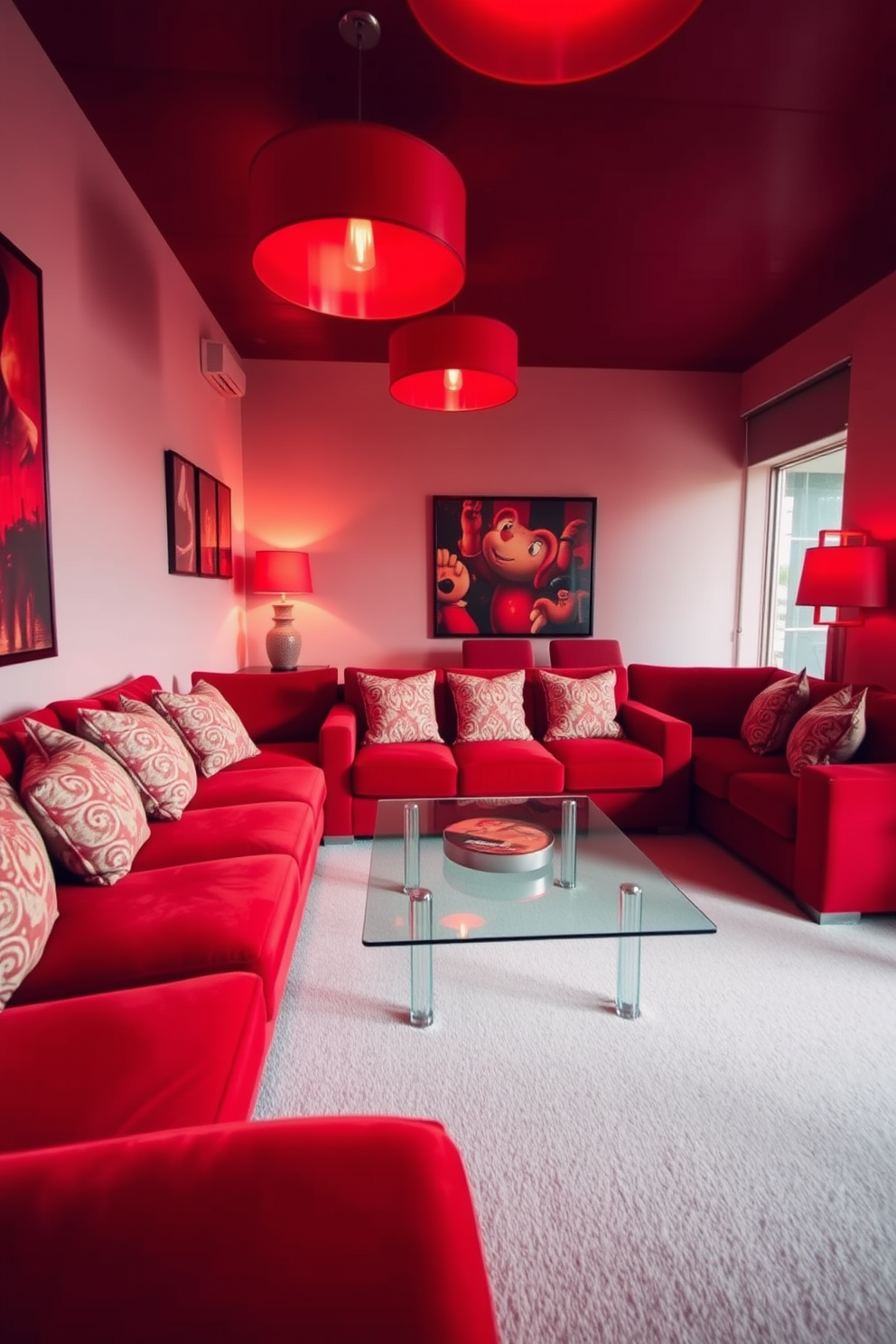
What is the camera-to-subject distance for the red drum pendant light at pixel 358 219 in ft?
4.65

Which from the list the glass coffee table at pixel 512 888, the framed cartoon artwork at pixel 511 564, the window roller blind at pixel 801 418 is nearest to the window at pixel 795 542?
the window roller blind at pixel 801 418

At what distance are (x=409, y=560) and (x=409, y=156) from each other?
12.5ft

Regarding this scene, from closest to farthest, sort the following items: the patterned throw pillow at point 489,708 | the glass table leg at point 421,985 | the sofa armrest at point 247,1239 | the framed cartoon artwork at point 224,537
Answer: the sofa armrest at point 247,1239 → the glass table leg at point 421,985 → the patterned throw pillow at point 489,708 → the framed cartoon artwork at point 224,537

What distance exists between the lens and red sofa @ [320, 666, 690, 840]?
3299 mm

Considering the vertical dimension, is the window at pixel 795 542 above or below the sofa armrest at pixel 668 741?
above

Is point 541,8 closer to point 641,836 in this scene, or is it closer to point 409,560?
point 641,836

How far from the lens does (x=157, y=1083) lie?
1099 millimetres

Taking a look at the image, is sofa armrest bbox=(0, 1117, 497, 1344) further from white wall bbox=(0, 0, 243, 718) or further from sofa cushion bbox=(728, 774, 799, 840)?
sofa cushion bbox=(728, 774, 799, 840)

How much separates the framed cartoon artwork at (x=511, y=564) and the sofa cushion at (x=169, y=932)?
3.58m

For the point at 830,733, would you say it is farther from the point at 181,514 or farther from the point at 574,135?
the point at 181,514

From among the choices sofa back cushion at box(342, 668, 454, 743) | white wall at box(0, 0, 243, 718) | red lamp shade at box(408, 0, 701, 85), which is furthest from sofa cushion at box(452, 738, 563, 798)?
red lamp shade at box(408, 0, 701, 85)

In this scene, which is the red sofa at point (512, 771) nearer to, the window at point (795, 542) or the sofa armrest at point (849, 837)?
the sofa armrest at point (849, 837)

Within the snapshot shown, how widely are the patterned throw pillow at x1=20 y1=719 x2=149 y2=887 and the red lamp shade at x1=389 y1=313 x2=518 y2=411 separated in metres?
1.71

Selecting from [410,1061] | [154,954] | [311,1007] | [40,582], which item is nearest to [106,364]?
[40,582]
